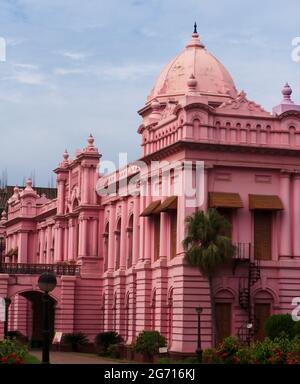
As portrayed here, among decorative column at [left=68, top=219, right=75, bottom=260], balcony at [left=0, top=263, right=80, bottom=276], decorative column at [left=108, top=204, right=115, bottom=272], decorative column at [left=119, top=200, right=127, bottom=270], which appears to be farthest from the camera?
decorative column at [left=68, top=219, right=75, bottom=260]

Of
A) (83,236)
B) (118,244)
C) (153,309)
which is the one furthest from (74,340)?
(153,309)

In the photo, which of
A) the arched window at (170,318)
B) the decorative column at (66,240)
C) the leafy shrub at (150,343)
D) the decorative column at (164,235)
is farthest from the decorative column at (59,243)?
the leafy shrub at (150,343)

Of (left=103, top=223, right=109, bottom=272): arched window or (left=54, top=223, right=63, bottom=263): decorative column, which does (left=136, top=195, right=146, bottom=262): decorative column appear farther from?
(left=54, top=223, right=63, bottom=263): decorative column

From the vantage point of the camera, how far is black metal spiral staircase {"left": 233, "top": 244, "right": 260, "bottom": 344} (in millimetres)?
48656

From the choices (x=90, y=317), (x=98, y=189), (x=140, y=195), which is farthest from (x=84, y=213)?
(x=140, y=195)

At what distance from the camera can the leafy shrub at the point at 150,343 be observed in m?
49.0

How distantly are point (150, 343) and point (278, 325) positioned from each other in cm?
691

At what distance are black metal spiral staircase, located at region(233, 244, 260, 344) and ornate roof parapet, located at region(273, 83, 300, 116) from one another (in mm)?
7042

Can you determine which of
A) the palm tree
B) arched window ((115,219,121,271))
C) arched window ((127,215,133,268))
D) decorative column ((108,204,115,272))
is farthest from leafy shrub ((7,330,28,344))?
the palm tree

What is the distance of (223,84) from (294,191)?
36.4 ft

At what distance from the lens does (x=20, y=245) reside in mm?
86750

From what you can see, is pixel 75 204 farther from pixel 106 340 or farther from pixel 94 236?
pixel 106 340

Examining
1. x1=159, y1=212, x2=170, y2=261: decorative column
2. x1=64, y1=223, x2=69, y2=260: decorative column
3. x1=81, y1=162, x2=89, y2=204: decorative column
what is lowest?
x1=159, y1=212, x2=170, y2=261: decorative column

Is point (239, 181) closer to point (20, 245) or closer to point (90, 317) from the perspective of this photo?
point (90, 317)
